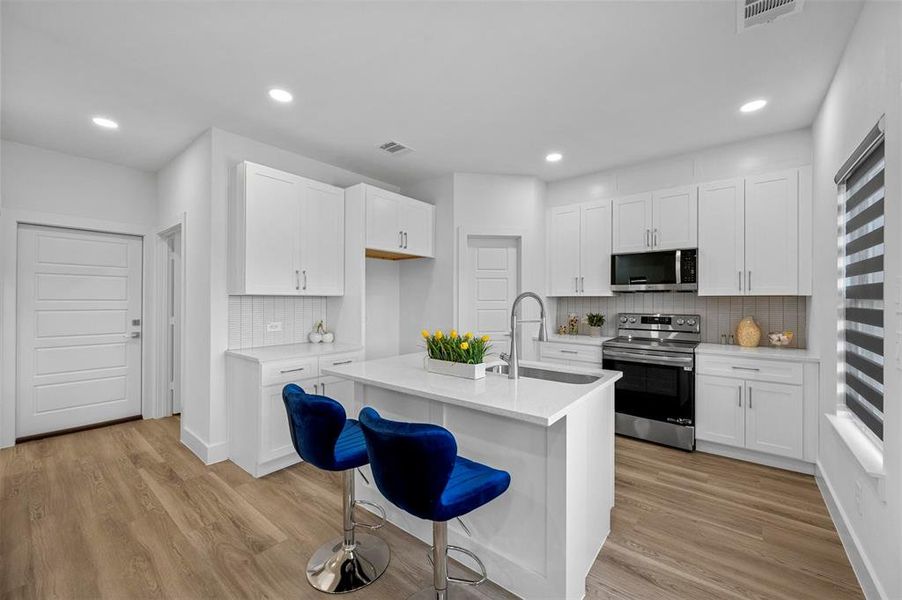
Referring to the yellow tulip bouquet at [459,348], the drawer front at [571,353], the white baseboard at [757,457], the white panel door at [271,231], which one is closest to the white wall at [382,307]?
the white panel door at [271,231]

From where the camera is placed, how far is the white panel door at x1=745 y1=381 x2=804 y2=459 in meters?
3.02

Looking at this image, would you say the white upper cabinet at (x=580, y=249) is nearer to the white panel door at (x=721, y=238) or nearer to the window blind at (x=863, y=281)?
the white panel door at (x=721, y=238)

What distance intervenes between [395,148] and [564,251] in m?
2.16

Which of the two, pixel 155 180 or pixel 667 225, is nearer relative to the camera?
pixel 667 225

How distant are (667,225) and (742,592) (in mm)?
2982

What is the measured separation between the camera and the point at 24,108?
2949mm

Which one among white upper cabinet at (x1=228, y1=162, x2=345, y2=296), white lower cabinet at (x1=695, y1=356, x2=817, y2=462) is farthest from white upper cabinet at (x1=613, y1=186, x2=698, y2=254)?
white upper cabinet at (x1=228, y1=162, x2=345, y2=296)


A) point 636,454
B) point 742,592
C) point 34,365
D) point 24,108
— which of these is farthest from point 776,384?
point 34,365

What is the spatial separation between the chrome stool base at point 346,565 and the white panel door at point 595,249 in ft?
10.6

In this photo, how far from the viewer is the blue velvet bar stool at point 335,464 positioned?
1685mm

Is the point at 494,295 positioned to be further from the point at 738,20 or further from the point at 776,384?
the point at 738,20

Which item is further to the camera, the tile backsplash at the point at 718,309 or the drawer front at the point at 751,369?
the tile backsplash at the point at 718,309

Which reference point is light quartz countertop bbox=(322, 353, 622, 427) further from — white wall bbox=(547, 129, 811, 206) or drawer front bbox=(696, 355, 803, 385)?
white wall bbox=(547, 129, 811, 206)

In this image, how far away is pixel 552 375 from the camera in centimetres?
238
